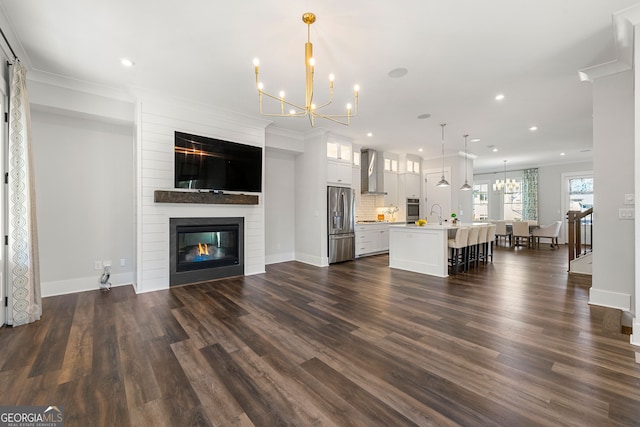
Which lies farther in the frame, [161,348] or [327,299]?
[327,299]

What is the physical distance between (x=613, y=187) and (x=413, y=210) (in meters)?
5.50

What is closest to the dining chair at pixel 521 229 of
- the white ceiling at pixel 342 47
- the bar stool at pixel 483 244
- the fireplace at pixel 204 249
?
the bar stool at pixel 483 244

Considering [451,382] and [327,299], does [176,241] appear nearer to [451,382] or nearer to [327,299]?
[327,299]

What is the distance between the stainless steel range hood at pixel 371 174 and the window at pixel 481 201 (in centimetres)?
675

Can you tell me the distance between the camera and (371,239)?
7188 millimetres

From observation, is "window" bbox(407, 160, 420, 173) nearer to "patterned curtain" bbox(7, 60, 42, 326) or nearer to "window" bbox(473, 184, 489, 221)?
"window" bbox(473, 184, 489, 221)

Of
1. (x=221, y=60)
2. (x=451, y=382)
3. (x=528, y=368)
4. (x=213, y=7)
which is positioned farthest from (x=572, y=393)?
(x=221, y=60)

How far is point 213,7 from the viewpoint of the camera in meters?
2.40

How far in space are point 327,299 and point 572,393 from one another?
8.00ft

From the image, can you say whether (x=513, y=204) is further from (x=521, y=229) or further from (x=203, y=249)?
(x=203, y=249)

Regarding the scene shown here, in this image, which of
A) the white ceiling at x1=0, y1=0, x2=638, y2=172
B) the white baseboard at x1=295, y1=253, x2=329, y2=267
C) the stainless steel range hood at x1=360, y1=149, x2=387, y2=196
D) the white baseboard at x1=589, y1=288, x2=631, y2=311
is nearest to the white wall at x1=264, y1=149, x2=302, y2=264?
the white baseboard at x1=295, y1=253, x2=329, y2=267

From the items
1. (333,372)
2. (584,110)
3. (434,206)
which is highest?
(584,110)

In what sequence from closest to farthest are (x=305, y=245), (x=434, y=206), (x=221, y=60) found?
(x=221, y=60)
(x=305, y=245)
(x=434, y=206)

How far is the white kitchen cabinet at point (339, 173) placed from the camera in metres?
6.18
